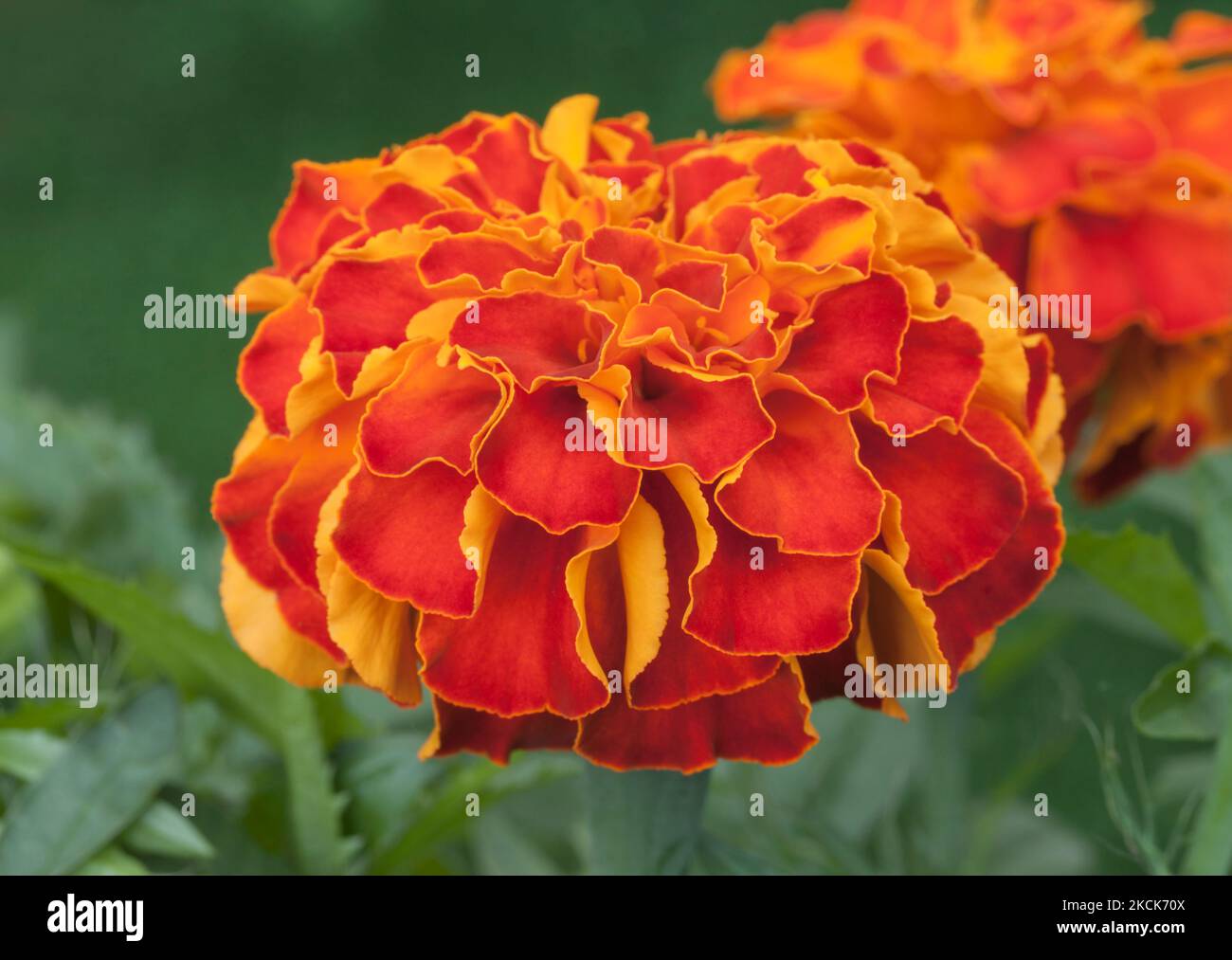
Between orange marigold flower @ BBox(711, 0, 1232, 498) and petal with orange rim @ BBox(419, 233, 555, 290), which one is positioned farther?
orange marigold flower @ BBox(711, 0, 1232, 498)

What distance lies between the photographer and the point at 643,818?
1.15 ft

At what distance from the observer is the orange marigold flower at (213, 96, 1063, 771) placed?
0.29 m

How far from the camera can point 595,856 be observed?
0.36 metres

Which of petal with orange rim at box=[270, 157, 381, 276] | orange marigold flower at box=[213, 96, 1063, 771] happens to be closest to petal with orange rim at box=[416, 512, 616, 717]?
orange marigold flower at box=[213, 96, 1063, 771]

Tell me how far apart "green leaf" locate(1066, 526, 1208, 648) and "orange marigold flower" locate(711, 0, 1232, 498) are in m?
0.07

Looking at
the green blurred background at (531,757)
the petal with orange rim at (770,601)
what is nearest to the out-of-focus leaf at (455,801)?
the green blurred background at (531,757)

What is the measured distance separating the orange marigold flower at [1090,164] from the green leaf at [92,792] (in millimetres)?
237

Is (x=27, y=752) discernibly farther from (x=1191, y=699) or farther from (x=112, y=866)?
(x=1191, y=699)

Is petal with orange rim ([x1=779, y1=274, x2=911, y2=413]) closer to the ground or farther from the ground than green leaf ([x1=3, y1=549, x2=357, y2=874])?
farther from the ground

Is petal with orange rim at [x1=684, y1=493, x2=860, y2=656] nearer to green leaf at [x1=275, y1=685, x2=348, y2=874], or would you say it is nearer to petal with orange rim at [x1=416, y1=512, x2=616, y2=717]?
petal with orange rim at [x1=416, y1=512, x2=616, y2=717]

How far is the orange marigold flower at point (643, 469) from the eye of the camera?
0.29 meters

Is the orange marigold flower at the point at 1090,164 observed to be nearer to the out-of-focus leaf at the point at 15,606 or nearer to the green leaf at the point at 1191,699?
the green leaf at the point at 1191,699
